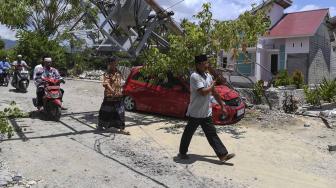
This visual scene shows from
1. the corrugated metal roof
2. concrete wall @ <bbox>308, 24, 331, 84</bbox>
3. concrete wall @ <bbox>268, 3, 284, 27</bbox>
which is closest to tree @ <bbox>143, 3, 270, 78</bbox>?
the corrugated metal roof

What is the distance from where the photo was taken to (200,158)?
26.7ft

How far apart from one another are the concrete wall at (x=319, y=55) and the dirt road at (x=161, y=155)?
51.3ft

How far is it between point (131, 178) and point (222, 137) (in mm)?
3831

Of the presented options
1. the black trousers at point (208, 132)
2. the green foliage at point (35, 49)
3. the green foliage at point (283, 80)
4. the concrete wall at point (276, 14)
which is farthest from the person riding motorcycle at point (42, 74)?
the concrete wall at point (276, 14)

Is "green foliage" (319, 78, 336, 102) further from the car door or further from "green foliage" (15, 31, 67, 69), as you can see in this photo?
"green foliage" (15, 31, 67, 69)

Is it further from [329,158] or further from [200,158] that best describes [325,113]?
[200,158]

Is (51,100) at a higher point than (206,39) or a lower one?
lower

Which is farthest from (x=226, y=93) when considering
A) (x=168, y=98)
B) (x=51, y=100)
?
(x=51, y=100)

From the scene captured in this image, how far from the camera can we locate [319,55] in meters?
28.0

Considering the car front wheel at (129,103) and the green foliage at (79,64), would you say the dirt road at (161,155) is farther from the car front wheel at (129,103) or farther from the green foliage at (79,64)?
the green foliage at (79,64)

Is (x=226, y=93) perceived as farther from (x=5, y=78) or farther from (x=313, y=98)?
(x=5, y=78)

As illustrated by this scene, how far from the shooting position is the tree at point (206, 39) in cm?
1171

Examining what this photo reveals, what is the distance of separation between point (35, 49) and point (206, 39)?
62.7 feet

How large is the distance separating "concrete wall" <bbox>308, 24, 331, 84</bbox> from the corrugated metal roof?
30.2 inches
